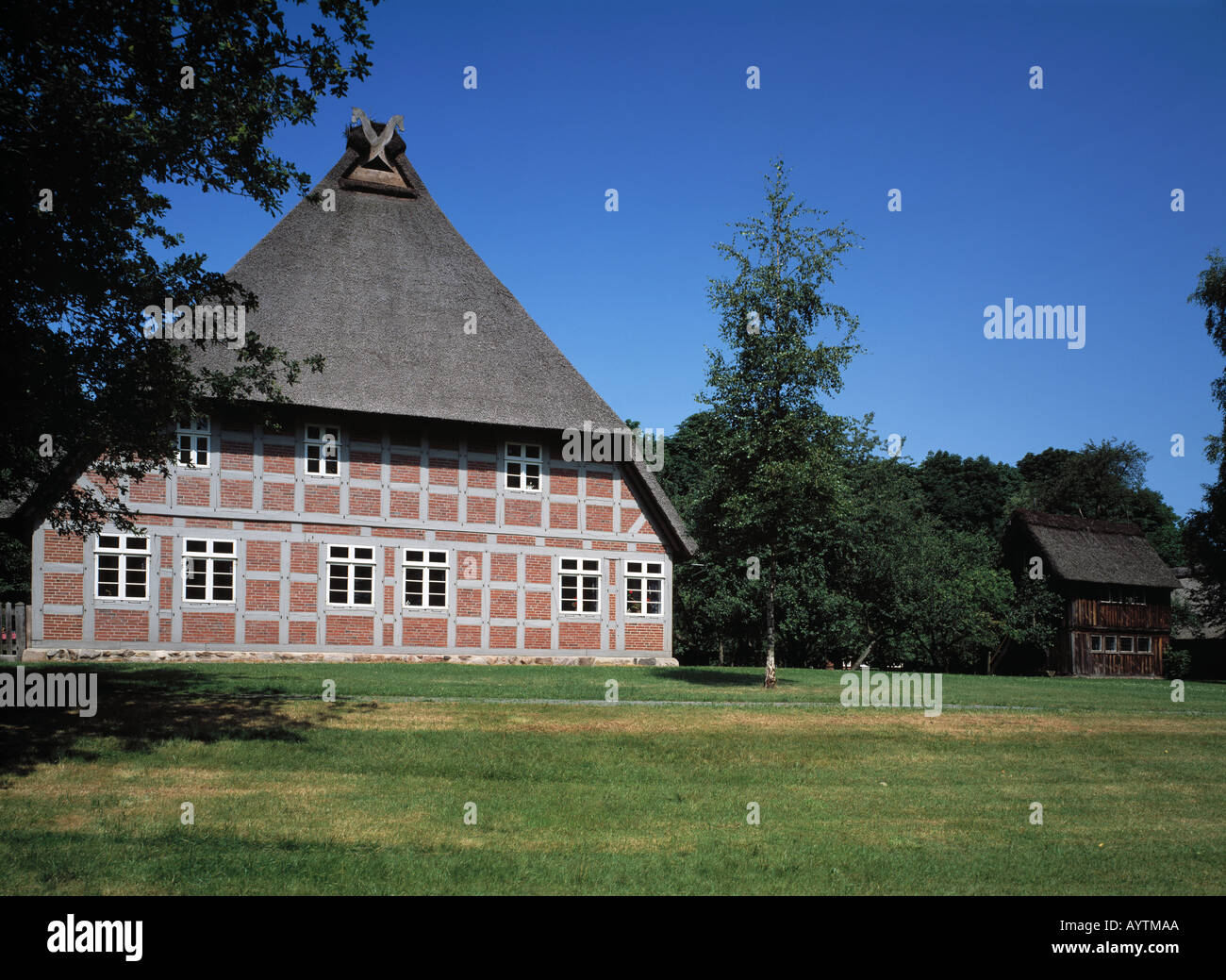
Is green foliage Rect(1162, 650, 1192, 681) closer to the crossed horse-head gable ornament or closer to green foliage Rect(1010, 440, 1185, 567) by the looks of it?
green foliage Rect(1010, 440, 1185, 567)

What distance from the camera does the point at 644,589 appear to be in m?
31.6

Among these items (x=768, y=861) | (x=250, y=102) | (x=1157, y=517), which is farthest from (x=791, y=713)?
(x=1157, y=517)

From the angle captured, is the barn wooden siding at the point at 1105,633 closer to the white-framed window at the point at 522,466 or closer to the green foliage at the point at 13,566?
the white-framed window at the point at 522,466

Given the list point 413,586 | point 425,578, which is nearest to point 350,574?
point 413,586

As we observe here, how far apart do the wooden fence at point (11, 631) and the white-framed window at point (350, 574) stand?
284 inches

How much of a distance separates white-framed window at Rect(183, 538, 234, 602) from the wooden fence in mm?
3744

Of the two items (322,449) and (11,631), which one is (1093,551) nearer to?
(322,449)

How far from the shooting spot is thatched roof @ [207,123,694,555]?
2858 centimetres

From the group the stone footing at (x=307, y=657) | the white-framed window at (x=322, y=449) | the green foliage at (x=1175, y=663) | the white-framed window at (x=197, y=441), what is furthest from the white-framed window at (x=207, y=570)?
the green foliage at (x=1175, y=663)

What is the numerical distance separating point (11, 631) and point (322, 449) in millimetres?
8513

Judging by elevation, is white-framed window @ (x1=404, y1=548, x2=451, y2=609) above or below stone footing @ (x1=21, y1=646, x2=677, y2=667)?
above

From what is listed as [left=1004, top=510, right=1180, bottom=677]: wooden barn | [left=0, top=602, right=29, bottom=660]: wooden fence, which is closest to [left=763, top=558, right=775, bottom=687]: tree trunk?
[left=0, top=602, right=29, bottom=660]: wooden fence
